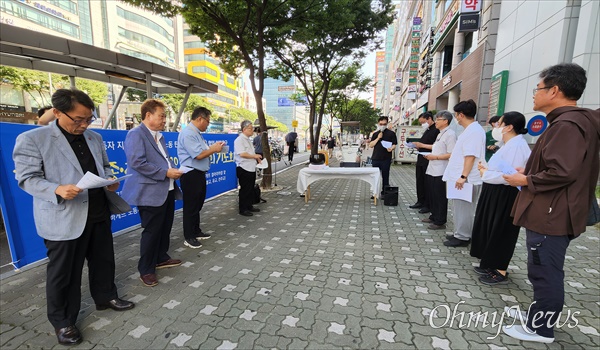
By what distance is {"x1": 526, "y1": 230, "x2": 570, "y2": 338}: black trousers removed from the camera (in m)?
1.92

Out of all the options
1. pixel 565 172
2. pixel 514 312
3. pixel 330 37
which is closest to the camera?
pixel 565 172

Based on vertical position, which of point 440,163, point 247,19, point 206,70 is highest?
point 206,70

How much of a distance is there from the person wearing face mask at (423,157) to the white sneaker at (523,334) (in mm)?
3471

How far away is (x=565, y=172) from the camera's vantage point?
68.6 inches

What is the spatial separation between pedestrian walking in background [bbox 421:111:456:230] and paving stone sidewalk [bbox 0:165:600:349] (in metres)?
0.44

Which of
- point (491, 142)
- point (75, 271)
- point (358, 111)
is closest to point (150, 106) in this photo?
point (75, 271)

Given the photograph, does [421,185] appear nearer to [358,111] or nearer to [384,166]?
[384,166]

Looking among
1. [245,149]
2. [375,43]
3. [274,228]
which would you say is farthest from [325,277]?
[375,43]

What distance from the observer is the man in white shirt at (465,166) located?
338 centimetres

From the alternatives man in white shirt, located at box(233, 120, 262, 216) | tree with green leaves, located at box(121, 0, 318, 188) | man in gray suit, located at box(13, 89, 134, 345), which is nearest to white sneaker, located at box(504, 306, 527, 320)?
man in gray suit, located at box(13, 89, 134, 345)

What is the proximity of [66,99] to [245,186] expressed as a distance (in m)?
3.58

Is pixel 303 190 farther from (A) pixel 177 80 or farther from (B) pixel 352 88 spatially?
(B) pixel 352 88

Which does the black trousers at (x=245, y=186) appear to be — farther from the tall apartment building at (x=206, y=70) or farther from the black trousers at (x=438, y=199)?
the tall apartment building at (x=206, y=70)

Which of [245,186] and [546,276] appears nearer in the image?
[546,276]
